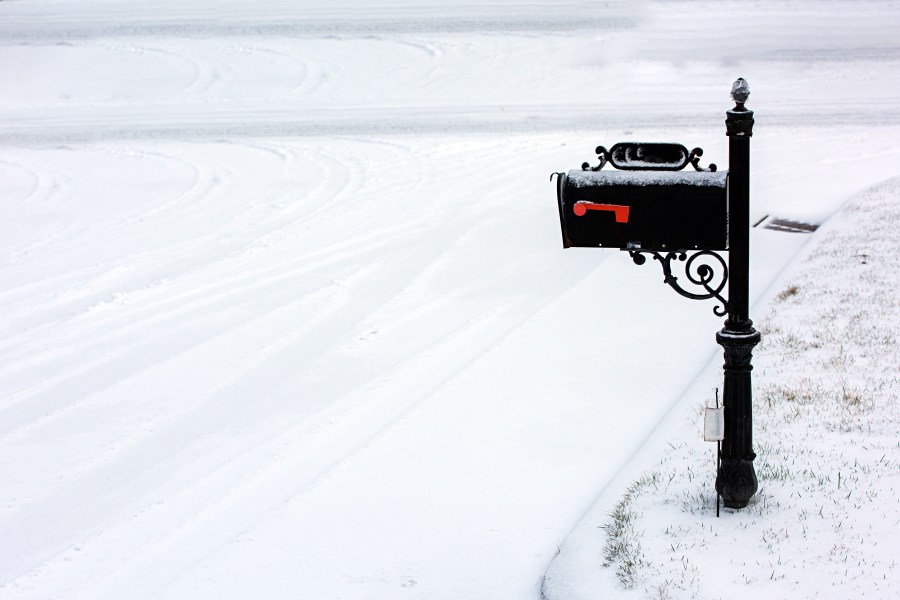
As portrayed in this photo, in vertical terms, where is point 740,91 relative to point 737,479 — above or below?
above

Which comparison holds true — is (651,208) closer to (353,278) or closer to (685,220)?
(685,220)

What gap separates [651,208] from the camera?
4660 millimetres

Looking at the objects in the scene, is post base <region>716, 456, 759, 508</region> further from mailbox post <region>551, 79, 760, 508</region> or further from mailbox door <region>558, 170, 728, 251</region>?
mailbox door <region>558, 170, 728, 251</region>

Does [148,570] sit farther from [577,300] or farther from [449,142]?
[449,142]

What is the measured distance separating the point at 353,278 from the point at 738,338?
572 cm

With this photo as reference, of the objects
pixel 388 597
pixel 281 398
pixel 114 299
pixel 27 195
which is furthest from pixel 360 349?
pixel 27 195

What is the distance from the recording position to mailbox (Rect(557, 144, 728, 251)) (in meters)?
4.63

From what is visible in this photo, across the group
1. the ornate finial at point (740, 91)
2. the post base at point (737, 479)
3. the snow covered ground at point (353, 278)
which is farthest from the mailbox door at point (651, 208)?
the snow covered ground at point (353, 278)

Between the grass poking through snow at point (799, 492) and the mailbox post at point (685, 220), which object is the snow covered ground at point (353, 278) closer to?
the grass poking through snow at point (799, 492)

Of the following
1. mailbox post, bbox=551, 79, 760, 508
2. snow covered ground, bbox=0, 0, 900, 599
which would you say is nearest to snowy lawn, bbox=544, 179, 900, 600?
mailbox post, bbox=551, 79, 760, 508

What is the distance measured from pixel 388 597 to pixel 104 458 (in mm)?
2524

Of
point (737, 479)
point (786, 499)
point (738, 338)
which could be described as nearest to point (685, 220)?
point (738, 338)

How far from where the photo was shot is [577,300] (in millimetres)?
9156

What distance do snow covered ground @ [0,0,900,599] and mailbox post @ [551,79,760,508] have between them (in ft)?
4.07
